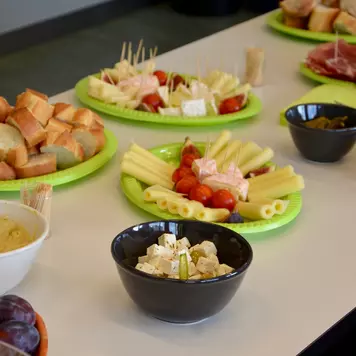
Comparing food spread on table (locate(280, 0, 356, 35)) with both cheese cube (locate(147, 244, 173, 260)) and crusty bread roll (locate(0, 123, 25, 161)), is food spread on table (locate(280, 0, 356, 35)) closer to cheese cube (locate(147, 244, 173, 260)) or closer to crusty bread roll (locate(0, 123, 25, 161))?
crusty bread roll (locate(0, 123, 25, 161))

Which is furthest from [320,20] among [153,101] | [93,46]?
[93,46]

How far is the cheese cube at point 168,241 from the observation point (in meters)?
1.07

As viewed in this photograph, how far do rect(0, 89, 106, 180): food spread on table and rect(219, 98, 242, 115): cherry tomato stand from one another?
380mm

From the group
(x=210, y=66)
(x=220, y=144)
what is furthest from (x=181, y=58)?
(x=220, y=144)

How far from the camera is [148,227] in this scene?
1091 mm

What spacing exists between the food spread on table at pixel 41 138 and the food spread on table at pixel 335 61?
79 centimetres

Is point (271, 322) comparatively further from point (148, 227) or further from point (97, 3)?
point (97, 3)

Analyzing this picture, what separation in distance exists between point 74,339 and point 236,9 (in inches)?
187

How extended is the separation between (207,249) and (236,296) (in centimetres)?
9

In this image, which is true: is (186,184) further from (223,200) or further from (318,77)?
(318,77)

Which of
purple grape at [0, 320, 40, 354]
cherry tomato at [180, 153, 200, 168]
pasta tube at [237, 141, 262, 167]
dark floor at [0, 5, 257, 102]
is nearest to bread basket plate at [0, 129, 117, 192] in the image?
cherry tomato at [180, 153, 200, 168]

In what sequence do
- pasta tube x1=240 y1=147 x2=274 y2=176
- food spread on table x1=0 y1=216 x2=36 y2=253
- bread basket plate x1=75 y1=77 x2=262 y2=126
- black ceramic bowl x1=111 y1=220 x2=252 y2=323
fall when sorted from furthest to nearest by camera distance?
bread basket plate x1=75 y1=77 x2=262 y2=126, pasta tube x1=240 y1=147 x2=274 y2=176, food spread on table x1=0 y1=216 x2=36 y2=253, black ceramic bowl x1=111 y1=220 x2=252 y2=323

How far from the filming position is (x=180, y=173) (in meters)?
1.38

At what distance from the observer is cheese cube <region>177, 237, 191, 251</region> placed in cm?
107
